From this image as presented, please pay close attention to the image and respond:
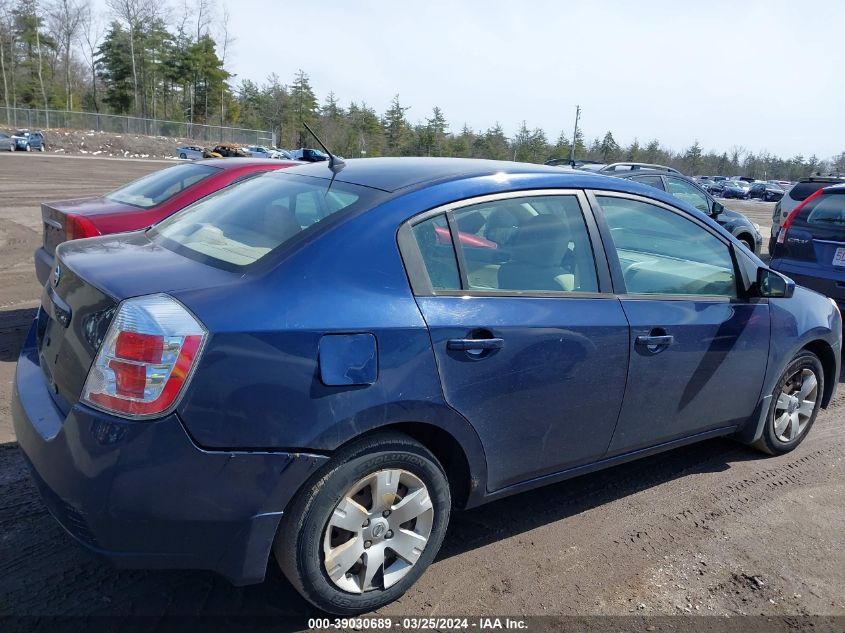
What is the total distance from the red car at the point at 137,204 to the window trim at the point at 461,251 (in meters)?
2.36

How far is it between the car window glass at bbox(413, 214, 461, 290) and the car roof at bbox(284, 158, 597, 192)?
23cm

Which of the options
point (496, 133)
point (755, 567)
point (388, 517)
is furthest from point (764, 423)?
point (496, 133)

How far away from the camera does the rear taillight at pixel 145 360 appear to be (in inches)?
83.4

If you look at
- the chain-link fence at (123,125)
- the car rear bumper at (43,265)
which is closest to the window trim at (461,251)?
the car rear bumper at (43,265)

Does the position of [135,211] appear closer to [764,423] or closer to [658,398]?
[658,398]

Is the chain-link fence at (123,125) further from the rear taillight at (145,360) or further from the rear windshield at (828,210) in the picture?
the rear taillight at (145,360)

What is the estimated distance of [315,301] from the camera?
7.71 ft

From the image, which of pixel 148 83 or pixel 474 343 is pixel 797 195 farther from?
pixel 148 83

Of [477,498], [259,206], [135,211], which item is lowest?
[477,498]

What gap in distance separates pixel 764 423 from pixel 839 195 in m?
4.23

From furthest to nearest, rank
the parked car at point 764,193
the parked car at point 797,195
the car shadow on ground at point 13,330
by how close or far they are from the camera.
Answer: the parked car at point 764,193 < the parked car at point 797,195 < the car shadow on ground at point 13,330

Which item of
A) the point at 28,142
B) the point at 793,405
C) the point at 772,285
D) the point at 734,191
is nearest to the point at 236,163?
the point at 772,285

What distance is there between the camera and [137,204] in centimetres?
589

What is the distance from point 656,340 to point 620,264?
41 cm
